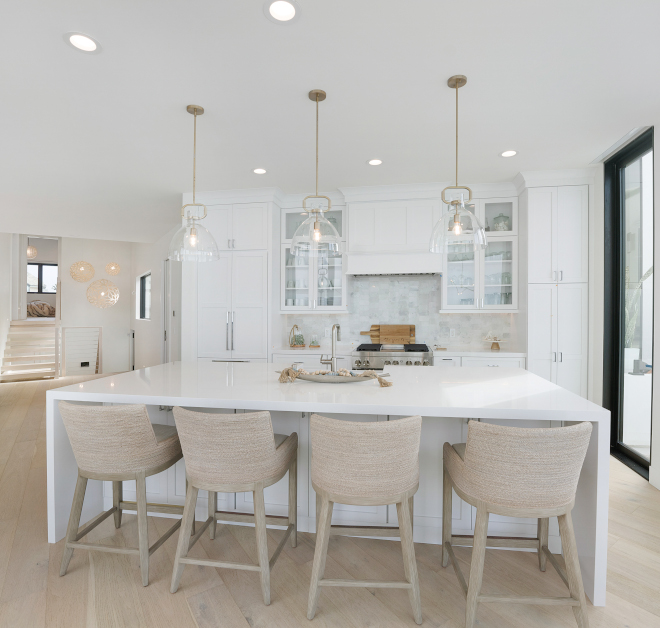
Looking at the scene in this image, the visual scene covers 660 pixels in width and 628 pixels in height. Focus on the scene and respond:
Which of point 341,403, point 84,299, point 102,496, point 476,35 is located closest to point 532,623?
point 341,403

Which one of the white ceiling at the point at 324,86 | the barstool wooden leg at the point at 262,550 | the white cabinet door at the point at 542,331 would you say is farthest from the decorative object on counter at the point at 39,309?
the barstool wooden leg at the point at 262,550

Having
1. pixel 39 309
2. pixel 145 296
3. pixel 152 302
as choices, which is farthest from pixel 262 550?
pixel 39 309

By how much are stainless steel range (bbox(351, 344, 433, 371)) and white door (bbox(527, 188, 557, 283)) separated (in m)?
1.24

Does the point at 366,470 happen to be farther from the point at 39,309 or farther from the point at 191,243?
the point at 39,309

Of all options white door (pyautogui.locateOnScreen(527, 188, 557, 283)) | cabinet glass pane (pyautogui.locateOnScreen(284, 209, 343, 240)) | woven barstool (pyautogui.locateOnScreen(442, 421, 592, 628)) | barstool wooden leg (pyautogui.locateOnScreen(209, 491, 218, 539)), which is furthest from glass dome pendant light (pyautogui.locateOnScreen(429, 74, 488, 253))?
cabinet glass pane (pyautogui.locateOnScreen(284, 209, 343, 240))

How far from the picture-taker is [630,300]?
11.8 ft

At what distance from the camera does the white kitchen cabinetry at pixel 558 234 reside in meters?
3.99

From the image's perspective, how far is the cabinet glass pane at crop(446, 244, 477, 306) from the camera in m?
4.50

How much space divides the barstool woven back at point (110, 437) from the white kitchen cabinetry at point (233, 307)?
2.65 m

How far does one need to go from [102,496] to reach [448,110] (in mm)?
3323

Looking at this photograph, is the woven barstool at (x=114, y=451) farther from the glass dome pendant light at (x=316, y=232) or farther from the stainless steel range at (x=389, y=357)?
the stainless steel range at (x=389, y=357)

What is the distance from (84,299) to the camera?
9430mm

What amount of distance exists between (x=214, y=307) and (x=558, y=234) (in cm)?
358

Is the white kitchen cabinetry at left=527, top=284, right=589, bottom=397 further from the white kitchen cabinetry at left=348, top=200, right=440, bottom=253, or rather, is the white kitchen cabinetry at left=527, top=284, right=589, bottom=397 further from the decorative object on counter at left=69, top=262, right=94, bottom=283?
the decorative object on counter at left=69, top=262, right=94, bottom=283
